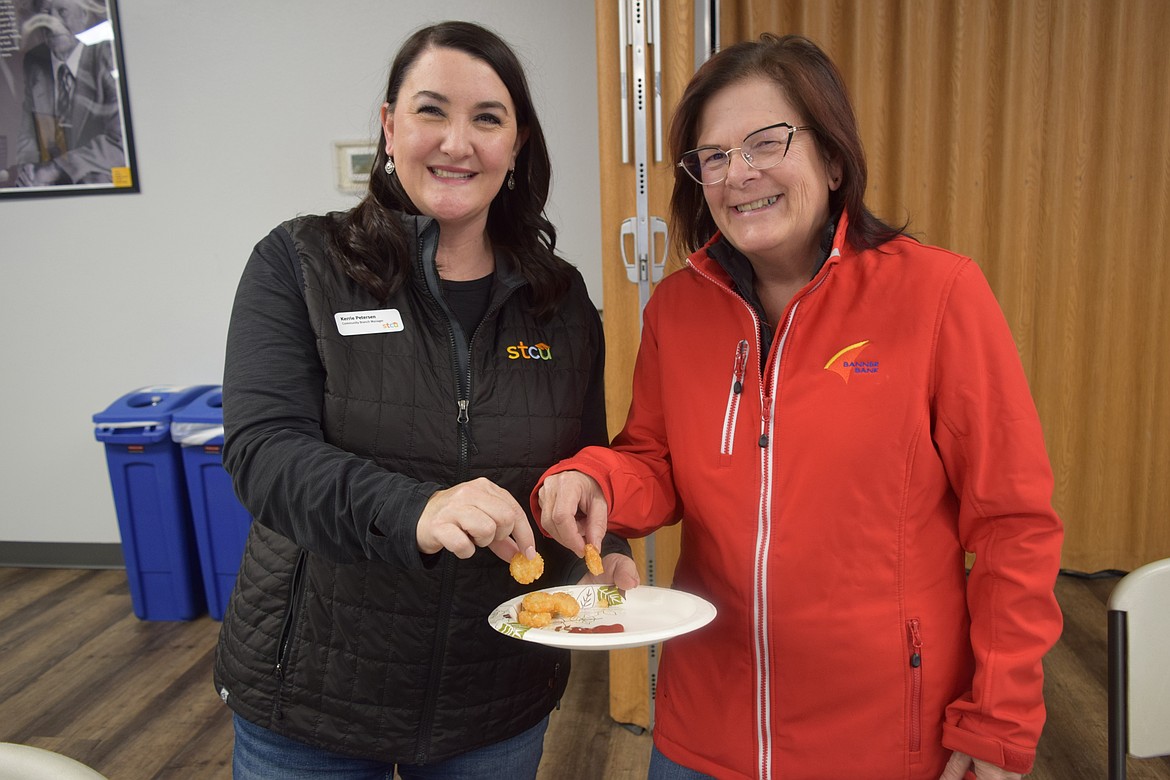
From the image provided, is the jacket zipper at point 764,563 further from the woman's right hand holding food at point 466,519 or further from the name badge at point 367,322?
the name badge at point 367,322

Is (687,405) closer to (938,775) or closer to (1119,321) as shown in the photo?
(938,775)

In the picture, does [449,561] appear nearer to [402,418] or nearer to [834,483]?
[402,418]

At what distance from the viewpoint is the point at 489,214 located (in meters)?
1.51

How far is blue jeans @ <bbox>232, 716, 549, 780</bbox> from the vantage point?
1310 mm

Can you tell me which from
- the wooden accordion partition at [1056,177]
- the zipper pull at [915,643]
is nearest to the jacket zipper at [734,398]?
the zipper pull at [915,643]

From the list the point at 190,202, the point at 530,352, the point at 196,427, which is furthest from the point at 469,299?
the point at 190,202

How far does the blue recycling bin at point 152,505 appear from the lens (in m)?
3.56

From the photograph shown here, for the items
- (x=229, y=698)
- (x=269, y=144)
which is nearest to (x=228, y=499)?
(x=269, y=144)

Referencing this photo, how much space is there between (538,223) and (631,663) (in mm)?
1795

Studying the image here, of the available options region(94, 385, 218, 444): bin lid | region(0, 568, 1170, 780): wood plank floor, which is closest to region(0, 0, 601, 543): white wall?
region(94, 385, 218, 444): bin lid

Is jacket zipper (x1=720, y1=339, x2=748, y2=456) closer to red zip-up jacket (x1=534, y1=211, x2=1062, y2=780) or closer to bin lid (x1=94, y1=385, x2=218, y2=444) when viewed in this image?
red zip-up jacket (x1=534, y1=211, x2=1062, y2=780)

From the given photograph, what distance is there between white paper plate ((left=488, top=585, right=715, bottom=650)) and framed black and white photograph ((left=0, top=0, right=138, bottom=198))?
3.48 meters

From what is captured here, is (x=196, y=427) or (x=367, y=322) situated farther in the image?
(x=196, y=427)

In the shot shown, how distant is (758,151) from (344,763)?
1.13 metres
